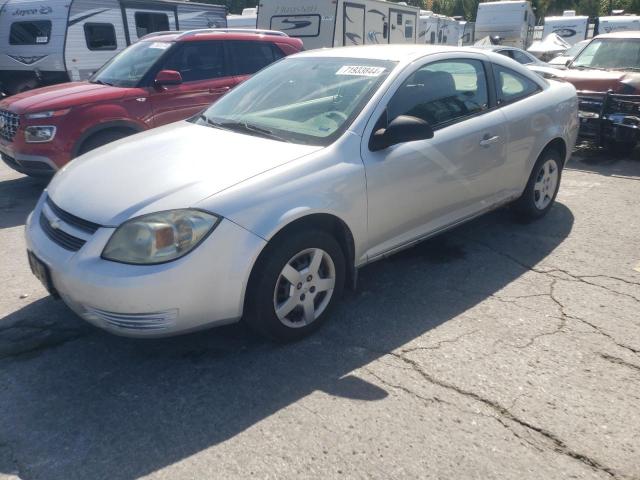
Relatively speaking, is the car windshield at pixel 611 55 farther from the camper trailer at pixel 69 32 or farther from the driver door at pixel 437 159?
the camper trailer at pixel 69 32

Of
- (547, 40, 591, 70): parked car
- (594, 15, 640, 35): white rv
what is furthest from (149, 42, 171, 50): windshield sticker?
(594, 15, 640, 35): white rv

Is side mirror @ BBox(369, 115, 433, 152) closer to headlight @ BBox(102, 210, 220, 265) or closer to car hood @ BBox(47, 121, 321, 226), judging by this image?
car hood @ BBox(47, 121, 321, 226)

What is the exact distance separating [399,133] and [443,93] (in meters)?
0.94

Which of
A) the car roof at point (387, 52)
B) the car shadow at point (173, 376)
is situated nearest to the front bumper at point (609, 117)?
the car roof at point (387, 52)

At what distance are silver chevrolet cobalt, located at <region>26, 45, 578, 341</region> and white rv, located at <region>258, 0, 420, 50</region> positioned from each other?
9097mm

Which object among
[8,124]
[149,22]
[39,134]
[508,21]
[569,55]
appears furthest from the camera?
[508,21]

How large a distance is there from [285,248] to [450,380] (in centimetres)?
113

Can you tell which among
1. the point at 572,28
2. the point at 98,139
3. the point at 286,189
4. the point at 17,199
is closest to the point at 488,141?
the point at 286,189

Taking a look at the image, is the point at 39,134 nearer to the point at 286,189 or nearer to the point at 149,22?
the point at 286,189

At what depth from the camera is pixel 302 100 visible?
3.83m

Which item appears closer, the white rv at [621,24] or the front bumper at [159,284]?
the front bumper at [159,284]

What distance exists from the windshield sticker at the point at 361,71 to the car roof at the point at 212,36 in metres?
3.86

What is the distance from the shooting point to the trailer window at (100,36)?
1196 cm

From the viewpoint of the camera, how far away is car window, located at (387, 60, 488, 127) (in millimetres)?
3750
